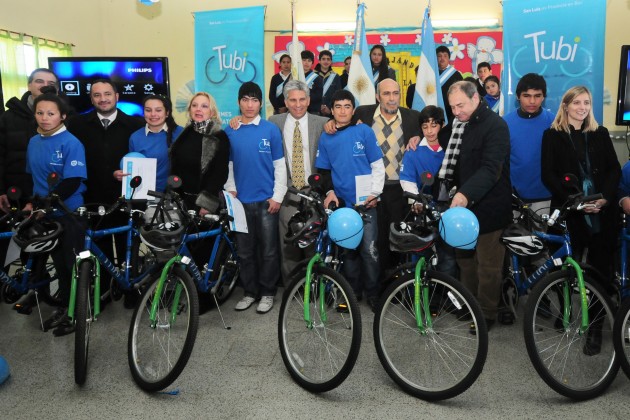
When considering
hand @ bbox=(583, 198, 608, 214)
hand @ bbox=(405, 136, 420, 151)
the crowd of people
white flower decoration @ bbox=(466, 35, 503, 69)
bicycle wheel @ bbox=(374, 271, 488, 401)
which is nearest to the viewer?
bicycle wheel @ bbox=(374, 271, 488, 401)

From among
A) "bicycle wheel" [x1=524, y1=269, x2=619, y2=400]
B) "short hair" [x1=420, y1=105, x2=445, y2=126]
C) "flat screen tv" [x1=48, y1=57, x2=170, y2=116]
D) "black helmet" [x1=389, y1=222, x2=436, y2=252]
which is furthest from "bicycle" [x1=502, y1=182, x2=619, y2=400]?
"flat screen tv" [x1=48, y1=57, x2=170, y2=116]

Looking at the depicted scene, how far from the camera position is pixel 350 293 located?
2492mm

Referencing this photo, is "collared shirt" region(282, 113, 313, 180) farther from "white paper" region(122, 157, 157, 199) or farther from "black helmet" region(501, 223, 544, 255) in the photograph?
"black helmet" region(501, 223, 544, 255)

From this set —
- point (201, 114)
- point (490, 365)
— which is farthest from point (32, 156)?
point (490, 365)

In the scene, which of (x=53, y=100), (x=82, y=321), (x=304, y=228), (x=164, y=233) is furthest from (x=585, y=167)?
(x=53, y=100)

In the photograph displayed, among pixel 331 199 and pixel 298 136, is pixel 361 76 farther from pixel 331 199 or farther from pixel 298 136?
pixel 331 199

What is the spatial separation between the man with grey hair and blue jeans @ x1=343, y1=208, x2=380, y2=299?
0.54 m

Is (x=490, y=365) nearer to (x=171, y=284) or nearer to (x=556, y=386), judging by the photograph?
(x=556, y=386)

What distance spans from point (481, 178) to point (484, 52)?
5342mm

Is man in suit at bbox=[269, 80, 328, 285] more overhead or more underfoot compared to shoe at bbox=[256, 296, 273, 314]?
more overhead

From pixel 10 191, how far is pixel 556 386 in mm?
2812

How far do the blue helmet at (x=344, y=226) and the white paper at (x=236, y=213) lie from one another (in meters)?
0.96

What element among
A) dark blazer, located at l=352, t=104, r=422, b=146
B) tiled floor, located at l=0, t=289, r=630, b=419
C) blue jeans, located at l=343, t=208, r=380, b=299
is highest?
dark blazer, located at l=352, t=104, r=422, b=146

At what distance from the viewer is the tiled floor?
244 centimetres
